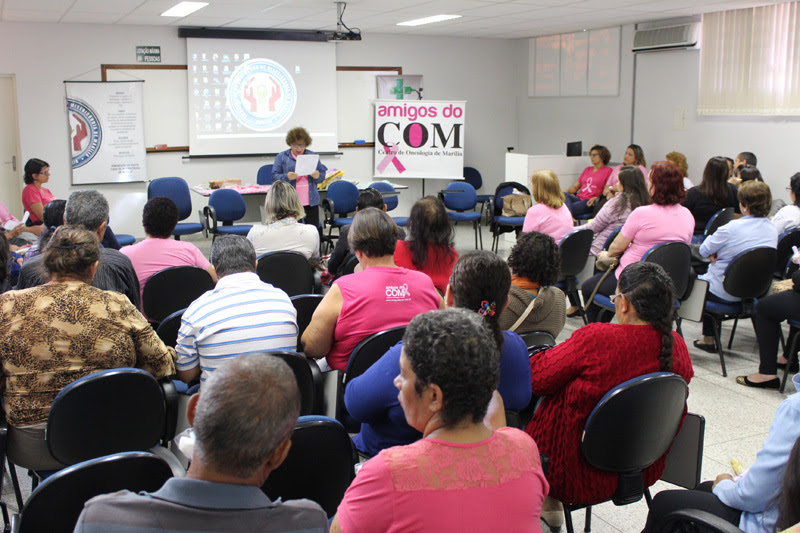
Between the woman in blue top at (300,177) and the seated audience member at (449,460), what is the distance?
21.1 ft

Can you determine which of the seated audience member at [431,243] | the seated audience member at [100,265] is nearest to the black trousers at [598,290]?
the seated audience member at [431,243]

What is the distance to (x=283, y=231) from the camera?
199 inches

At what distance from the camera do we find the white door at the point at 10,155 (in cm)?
877

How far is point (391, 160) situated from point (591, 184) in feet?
10.2

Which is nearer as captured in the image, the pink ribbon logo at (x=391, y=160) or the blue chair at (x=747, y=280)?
the blue chair at (x=747, y=280)

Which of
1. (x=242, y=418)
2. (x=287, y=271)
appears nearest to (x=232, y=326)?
(x=242, y=418)

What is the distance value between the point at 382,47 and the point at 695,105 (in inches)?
178

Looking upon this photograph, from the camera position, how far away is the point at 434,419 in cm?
152

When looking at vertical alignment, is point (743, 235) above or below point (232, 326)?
above

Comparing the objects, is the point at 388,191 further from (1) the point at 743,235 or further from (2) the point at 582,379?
(2) the point at 582,379

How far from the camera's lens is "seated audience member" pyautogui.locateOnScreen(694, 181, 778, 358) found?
4574mm

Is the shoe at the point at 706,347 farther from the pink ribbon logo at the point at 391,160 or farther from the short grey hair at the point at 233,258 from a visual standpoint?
the pink ribbon logo at the point at 391,160

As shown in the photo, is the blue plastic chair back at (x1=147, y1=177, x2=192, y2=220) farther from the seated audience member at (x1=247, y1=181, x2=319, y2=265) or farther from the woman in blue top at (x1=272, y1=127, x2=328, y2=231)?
the seated audience member at (x1=247, y1=181, x2=319, y2=265)

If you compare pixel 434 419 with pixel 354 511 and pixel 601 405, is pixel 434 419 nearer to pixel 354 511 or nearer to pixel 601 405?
pixel 354 511
